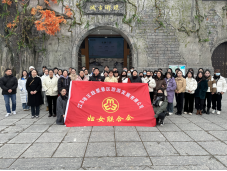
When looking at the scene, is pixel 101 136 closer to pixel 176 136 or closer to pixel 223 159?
pixel 176 136

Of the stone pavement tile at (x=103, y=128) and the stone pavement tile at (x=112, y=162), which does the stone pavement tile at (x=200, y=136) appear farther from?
the stone pavement tile at (x=103, y=128)

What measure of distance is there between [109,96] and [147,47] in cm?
799

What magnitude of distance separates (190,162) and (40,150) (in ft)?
9.17

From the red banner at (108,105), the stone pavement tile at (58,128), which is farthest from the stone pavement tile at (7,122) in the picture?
the red banner at (108,105)

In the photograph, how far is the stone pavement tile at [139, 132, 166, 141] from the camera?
3441 millimetres

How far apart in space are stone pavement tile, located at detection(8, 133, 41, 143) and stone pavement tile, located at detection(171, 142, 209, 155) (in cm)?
318

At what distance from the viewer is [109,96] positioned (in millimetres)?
4457

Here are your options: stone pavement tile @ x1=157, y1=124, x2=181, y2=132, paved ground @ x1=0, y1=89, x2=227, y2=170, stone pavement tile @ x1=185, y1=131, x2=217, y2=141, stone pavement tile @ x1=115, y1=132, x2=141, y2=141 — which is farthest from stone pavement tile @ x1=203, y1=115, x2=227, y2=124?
stone pavement tile @ x1=115, y1=132, x2=141, y2=141

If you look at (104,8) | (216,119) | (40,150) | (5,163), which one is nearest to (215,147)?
(216,119)

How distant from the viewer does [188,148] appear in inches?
119

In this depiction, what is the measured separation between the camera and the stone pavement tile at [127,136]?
11.2ft

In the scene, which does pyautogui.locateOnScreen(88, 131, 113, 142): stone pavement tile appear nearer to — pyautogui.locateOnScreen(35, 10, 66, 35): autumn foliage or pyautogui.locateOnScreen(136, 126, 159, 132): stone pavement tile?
pyautogui.locateOnScreen(136, 126, 159, 132): stone pavement tile

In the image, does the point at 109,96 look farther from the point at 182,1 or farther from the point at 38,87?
the point at 182,1

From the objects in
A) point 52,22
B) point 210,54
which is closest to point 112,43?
point 52,22
